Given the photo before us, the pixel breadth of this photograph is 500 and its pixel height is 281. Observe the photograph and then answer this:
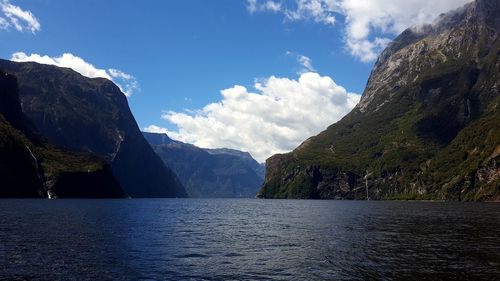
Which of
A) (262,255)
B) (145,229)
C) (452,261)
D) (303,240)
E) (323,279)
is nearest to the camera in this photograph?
(323,279)

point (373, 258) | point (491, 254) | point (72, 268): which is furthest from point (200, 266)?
Result: point (491, 254)

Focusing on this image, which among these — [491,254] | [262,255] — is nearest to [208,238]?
[262,255]

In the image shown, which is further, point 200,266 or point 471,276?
point 200,266

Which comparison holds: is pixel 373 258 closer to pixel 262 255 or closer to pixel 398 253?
pixel 398 253

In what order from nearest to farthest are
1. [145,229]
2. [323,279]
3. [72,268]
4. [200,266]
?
[323,279], [72,268], [200,266], [145,229]

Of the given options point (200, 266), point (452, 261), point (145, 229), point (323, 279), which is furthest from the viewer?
point (145, 229)

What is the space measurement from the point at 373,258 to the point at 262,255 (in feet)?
43.4

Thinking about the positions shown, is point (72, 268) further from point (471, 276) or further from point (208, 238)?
point (471, 276)

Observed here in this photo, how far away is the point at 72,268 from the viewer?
4678 centimetres

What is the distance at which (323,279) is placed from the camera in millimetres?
43844

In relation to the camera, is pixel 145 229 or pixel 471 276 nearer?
pixel 471 276

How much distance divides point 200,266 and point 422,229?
59600 millimetres

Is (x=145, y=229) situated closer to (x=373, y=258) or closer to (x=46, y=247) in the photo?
(x=46, y=247)

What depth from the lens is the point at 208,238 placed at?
76875mm
